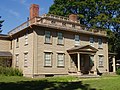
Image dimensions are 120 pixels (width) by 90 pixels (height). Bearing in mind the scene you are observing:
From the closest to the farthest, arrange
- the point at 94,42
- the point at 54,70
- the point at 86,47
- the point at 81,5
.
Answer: the point at 54,70 → the point at 86,47 → the point at 94,42 → the point at 81,5

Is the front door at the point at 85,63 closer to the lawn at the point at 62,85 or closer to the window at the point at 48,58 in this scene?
the window at the point at 48,58

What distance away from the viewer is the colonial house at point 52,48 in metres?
29.5

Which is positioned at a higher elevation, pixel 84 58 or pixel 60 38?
pixel 60 38

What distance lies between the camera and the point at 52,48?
30.9 metres

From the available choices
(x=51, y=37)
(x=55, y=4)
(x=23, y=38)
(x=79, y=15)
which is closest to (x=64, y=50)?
(x=51, y=37)

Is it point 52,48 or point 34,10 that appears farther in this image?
point 34,10

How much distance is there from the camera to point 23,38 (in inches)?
1266

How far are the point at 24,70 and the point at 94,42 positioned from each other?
12911mm

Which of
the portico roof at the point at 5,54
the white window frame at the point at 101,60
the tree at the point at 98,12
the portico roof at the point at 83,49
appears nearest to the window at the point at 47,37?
the portico roof at the point at 83,49

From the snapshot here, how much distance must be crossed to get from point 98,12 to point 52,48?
2276 centimetres

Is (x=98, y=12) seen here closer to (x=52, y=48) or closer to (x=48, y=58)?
(x=52, y=48)

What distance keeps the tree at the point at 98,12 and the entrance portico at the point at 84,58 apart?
437 inches

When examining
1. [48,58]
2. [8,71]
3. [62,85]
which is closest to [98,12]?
[48,58]

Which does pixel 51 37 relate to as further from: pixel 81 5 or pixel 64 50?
pixel 81 5
